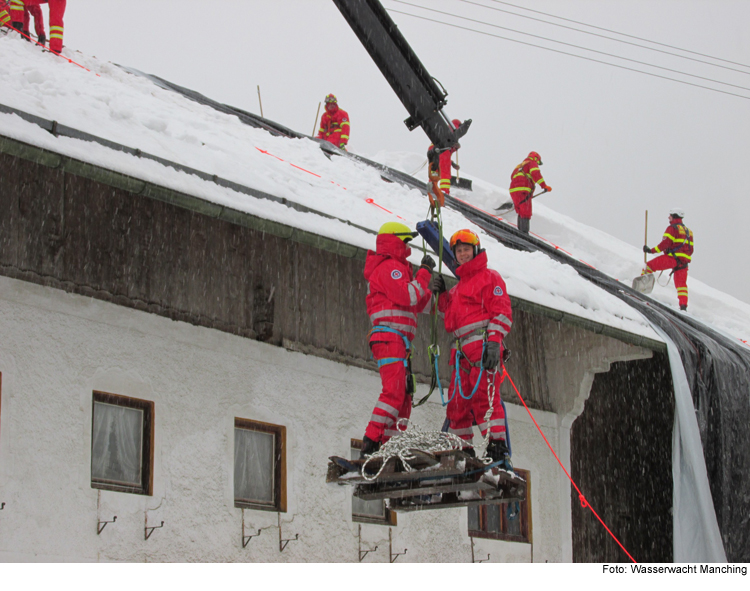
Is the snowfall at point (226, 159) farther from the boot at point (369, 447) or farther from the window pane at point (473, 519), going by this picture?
the window pane at point (473, 519)

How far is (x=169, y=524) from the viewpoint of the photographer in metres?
7.49

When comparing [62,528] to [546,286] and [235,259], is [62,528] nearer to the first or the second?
[235,259]

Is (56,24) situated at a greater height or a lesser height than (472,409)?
greater

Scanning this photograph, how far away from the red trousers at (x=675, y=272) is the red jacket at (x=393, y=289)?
979 cm

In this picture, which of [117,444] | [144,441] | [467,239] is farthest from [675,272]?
[117,444]

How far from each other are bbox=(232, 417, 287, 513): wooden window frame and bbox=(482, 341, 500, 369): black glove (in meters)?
2.56

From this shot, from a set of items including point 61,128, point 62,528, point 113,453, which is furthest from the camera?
point 113,453

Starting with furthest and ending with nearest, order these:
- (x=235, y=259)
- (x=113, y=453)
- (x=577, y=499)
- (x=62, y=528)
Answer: (x=577, y=499)
(x=235, y=259)
(x=113, y=453)
(x=62, y=528)

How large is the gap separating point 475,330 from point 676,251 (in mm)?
10311

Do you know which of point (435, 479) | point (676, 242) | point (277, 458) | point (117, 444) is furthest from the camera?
point (676, 242)

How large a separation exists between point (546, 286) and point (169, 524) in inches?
170

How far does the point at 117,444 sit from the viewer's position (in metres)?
7.48

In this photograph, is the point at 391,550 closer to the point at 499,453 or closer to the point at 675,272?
the point at 499,453

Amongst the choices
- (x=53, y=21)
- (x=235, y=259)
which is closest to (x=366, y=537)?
(x=235, y=259)
